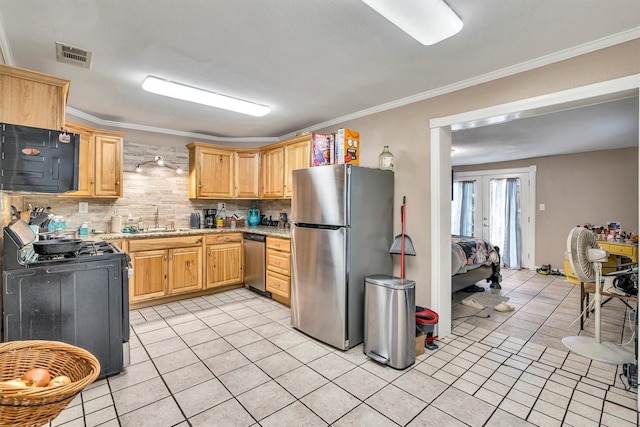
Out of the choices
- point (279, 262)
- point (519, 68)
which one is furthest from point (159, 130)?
point (519, 68)

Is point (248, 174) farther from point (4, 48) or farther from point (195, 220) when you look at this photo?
point (4, 48)

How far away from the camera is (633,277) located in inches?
121

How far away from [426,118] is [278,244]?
226 centimetres

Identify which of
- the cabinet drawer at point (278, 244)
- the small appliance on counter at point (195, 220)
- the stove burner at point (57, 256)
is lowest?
the cabinet drawer at point (278, 244)

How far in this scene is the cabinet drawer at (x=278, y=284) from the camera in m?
3.81

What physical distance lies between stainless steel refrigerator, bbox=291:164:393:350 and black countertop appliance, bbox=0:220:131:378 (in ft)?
4.92

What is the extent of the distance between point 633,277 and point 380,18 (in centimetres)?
355

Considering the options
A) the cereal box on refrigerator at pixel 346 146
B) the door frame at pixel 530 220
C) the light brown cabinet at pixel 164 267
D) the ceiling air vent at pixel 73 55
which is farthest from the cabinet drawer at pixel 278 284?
the door frame at pixel 530 220

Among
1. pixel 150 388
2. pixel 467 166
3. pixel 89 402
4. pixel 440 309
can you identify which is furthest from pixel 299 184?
pixel 467 166

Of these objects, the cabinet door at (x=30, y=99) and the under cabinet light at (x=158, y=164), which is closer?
the cabinet door at (x=30, y=99)

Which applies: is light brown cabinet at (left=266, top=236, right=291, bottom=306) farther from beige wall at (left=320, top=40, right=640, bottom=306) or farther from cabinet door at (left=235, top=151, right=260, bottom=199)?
beige wall at (left=320, top=40, right=640, bottom=306)

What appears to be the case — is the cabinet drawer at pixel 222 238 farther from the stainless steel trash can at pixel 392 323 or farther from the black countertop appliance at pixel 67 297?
the stainless steel trash can at pixel 392 323

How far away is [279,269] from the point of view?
3.92 metres

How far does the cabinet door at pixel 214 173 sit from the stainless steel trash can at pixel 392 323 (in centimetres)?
306
